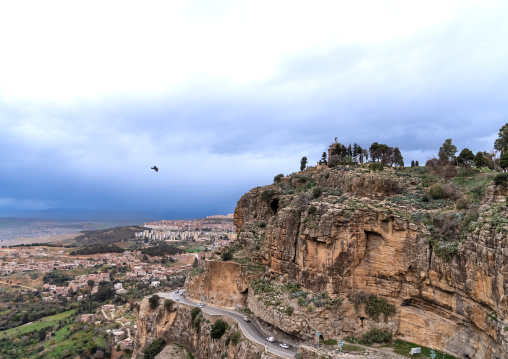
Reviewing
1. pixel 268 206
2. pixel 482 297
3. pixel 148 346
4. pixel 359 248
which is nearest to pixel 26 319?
pixel 148 346

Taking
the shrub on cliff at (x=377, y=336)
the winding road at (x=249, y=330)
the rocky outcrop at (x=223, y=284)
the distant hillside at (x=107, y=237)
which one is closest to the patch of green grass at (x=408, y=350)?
the shrub on cliff at (x=377, y=336)

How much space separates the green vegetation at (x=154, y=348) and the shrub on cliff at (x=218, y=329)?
8.38 metres

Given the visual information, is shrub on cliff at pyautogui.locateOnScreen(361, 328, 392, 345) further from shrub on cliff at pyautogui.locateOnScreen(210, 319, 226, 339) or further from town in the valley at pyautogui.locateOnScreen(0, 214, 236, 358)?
town in the valley at pyautogui.locateOnScreen(0, 214, 236, 358)

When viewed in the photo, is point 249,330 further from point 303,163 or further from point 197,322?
point 303,163

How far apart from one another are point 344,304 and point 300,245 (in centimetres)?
544

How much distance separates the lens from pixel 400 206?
881 inches

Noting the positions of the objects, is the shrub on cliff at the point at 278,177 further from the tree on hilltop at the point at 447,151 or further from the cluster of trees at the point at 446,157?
the tree on hilltop at the point at 447,151

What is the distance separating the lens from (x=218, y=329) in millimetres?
24297

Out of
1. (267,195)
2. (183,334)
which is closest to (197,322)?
(183,334)

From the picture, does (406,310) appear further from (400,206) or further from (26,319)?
(26,319)

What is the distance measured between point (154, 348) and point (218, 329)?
960cm

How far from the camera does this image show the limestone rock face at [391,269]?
1499 cm

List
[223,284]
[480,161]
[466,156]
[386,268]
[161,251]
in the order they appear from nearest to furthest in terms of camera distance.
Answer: [386,268], [223,284], [480,161], [466,156], [161,251]

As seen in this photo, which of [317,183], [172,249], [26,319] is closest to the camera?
[317,183]
